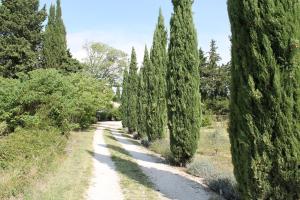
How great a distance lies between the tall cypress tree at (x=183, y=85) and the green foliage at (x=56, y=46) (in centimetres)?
2574

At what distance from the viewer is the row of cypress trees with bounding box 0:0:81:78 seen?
1329 inches

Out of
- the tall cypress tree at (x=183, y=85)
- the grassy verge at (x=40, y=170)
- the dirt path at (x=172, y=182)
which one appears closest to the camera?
the grassy verge at (x=40, y=170)

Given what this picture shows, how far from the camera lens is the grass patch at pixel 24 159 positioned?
7.52 meters

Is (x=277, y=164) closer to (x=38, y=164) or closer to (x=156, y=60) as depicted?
(x=38, y=164)

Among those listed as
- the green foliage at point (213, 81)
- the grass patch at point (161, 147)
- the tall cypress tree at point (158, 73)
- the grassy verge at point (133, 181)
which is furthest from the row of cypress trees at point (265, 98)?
the green foliage at point (213, 81)

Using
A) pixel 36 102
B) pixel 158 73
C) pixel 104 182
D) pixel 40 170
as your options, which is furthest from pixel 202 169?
pixel 158 73

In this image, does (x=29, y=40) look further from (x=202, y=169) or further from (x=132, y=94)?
(x=202, y=169)

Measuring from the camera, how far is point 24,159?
33.9ft

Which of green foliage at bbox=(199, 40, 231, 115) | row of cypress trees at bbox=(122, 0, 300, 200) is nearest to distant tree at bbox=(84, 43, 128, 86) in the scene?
green foliage at bbox=(199, 40, 231, 115)

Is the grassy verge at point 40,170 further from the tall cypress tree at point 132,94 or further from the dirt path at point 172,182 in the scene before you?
the tall cypress tree at point 132,94

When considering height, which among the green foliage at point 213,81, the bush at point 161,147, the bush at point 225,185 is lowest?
the bush at point 225,185

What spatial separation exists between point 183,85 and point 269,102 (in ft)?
24.3

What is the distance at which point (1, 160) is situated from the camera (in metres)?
10.9

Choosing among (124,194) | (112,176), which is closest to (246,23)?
(124,194)
